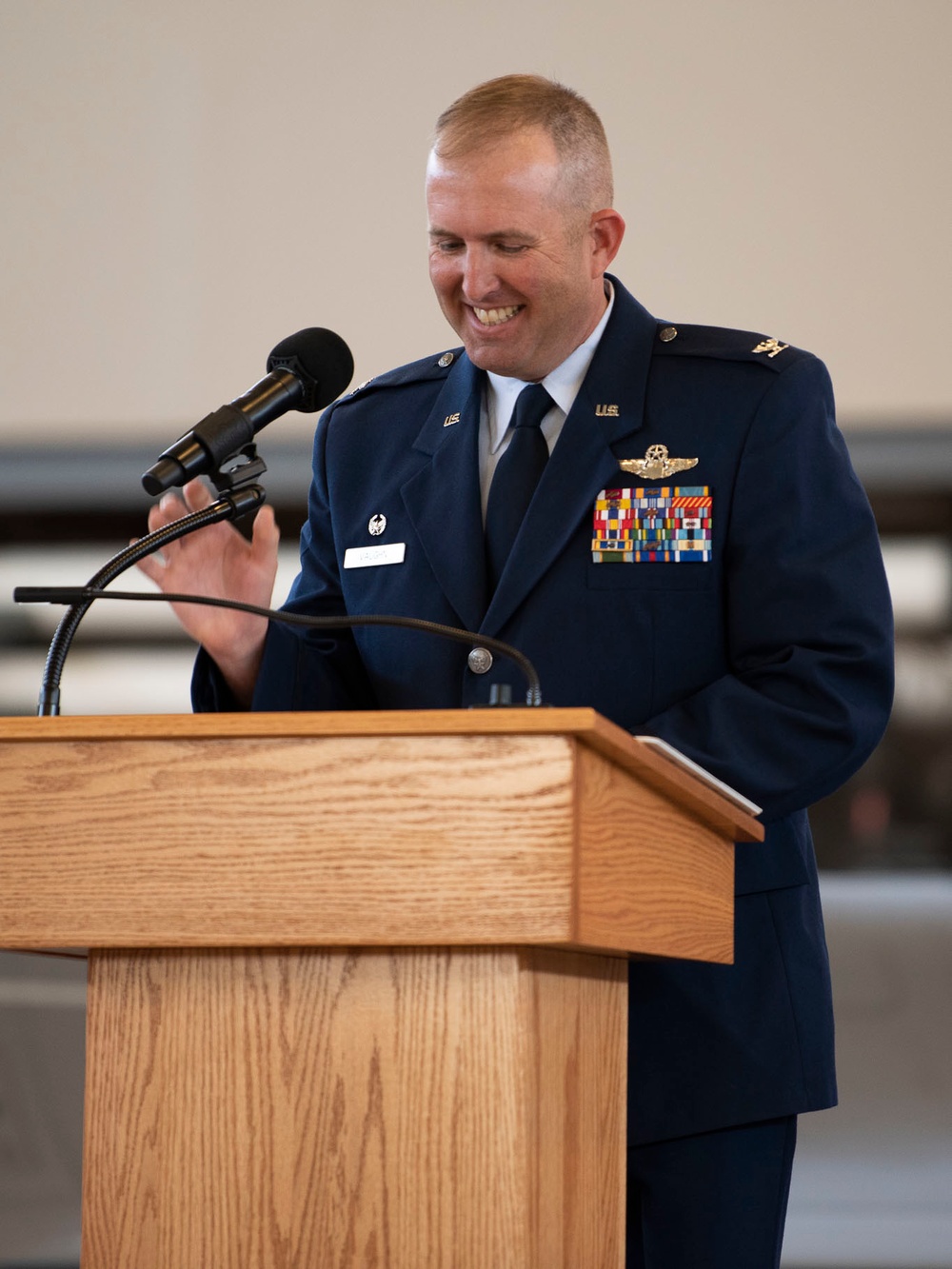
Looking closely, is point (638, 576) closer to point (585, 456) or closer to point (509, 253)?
point (585, 456)

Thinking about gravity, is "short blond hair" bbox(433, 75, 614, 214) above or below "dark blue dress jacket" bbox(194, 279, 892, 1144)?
above

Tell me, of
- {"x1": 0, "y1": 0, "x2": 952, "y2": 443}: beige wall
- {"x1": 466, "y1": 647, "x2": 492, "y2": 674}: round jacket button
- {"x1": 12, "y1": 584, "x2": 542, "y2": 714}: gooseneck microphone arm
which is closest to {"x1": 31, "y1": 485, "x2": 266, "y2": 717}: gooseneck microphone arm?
{"x1": 12, "y1": 584, "x2": 542, "y2": 714}: gooseneck microphone arm

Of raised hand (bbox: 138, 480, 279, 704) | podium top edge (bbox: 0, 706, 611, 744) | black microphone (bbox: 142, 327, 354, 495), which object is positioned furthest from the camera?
raised hand (bbox: 138, 480, 279, 704)

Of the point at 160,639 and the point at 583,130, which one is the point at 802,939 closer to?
the point at 583,130

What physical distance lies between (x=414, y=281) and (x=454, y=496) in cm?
212

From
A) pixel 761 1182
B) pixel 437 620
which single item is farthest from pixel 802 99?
pixel 761 1182

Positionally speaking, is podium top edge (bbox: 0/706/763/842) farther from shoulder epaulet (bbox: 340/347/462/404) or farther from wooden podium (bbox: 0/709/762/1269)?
shoulder epaulet (bbox: 340/347/462/404)

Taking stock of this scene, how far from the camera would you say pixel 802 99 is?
3.64m

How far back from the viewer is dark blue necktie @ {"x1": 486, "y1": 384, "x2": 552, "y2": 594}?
5.71ft

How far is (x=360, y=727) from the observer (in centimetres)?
107

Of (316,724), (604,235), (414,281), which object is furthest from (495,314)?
(414,281)

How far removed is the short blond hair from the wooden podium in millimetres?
847

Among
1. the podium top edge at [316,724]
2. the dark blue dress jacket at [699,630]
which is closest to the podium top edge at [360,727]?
the podium top edge at [316,724]

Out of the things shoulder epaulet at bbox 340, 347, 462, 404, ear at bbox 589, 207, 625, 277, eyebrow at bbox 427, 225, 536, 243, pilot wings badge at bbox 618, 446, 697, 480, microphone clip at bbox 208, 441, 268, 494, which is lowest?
microphone clip at bbox 208, 441, 268, 494
